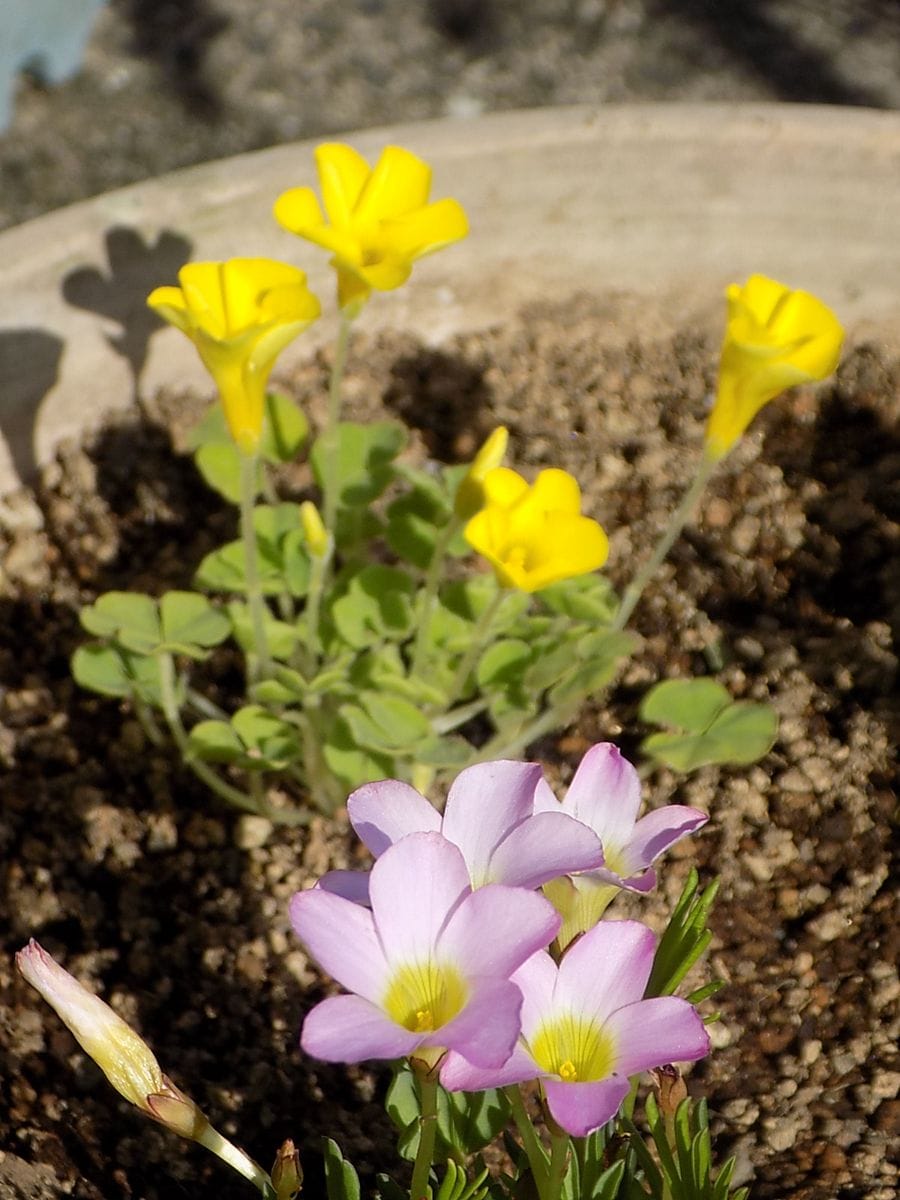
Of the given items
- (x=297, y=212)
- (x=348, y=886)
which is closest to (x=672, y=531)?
(x=297, y=212)

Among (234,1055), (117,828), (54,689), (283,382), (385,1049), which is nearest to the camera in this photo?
(385,1049)

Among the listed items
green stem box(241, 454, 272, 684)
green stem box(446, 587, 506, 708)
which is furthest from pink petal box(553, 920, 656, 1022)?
green stem box(241, 454, 272, 684)

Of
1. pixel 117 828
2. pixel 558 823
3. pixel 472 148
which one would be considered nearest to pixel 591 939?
pixel 558 823

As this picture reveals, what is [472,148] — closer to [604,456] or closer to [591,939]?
[604,456]

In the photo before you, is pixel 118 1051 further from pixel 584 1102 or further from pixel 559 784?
pixel 559 784

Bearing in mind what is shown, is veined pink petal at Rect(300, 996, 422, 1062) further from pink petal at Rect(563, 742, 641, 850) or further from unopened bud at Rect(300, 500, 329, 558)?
unopened bud at Rect(300, 500, 329, 558)

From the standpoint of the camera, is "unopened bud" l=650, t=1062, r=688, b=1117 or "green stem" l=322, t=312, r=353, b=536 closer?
A: "unopened bud" l=650, t=1062, r=688, b=1117

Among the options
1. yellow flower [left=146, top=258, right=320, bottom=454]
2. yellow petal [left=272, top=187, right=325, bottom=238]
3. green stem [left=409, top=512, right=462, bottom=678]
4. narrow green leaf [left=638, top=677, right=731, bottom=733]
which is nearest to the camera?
yellow flower [left=146, top=258, right=320, bottom=454]
